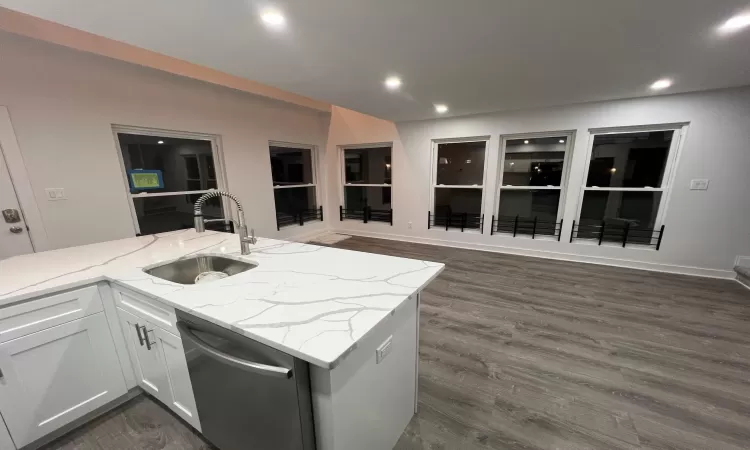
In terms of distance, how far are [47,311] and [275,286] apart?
1.09 meters

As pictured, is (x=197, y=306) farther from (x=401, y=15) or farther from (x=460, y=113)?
(x=460, y=113)

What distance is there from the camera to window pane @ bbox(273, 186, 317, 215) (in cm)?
480

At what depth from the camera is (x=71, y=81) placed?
2455 millimetres

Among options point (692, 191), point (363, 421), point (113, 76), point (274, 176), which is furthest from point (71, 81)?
point (692, 191)

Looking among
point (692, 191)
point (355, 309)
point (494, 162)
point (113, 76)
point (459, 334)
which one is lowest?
point (459, 334)

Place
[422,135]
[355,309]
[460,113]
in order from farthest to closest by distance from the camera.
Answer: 1. [422,135]
2. [460,113]
3. [355,309]

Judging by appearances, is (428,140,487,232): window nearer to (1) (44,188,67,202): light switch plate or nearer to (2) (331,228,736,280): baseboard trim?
(2) (331,228,736,280): baseboard trim

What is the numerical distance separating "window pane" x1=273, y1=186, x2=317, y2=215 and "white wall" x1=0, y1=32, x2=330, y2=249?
4.58ft

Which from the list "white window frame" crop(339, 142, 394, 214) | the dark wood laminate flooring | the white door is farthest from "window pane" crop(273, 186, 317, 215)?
the dark wood laminate flooring

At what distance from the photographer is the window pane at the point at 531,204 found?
13.3 feet

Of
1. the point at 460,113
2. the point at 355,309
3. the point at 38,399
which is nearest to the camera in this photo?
the point at 355,309

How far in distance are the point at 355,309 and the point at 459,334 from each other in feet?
5.16

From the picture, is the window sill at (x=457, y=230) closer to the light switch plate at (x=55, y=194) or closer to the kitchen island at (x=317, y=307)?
the kitchen island at (x=317, y=307)

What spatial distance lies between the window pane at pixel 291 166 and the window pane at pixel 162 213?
4.61ft
